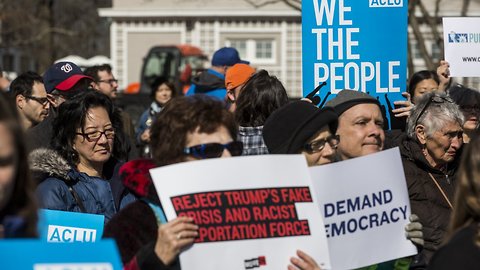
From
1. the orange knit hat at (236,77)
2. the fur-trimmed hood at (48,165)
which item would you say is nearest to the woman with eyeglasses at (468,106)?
the orange knit hat at (236,77)

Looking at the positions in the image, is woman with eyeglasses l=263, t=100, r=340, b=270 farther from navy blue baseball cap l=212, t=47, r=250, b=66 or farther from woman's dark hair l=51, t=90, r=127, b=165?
navy blue baseball cap l=212, t=47, r=250, b=66

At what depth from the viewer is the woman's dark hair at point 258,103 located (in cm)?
615

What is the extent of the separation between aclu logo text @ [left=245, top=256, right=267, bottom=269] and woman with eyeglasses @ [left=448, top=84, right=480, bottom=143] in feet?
10.9

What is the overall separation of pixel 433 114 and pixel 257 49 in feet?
103

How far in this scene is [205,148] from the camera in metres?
3.64

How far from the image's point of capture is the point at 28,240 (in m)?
2.69

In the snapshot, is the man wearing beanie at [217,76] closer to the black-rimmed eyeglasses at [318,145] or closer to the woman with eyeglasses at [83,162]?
the woman with eyeglasses at [83,162]

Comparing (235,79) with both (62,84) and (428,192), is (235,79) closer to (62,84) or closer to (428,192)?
(62,84)

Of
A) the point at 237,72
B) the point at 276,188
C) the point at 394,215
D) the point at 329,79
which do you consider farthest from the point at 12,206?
the point at 237,72

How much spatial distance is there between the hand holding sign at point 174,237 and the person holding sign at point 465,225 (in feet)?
2.65

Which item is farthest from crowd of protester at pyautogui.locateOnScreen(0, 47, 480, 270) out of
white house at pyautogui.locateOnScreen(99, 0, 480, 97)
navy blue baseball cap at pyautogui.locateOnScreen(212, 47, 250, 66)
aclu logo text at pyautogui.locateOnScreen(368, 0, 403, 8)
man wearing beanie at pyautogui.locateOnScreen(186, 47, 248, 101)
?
Result: white house at pyautogui.locateOnScreen(99, 0, 480, 97)

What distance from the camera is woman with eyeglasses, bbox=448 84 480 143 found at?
7125mm

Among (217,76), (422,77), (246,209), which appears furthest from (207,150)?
(217,76)

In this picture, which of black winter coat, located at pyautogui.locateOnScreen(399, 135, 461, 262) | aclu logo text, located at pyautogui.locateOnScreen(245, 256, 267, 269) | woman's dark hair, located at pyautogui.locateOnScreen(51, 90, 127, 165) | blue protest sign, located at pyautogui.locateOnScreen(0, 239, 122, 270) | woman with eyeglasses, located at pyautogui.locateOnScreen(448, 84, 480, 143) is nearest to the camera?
blue protest sign, located at pyautogui.locateOnScreen(0, 239, 122, 270)
